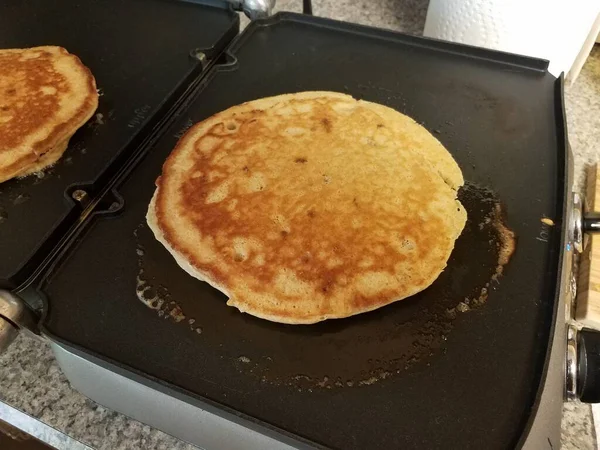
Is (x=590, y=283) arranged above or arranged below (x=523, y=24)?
below

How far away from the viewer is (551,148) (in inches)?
34.4

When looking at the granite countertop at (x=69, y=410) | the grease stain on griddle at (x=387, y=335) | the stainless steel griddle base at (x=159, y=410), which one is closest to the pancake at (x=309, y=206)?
the grease stain on griddle at (x=387, y=335)

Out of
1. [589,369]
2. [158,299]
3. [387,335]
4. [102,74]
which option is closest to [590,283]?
[589,369]

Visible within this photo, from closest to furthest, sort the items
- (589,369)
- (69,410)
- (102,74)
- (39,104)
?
(589,369) → (69,410) → (39,104) → (102,74)

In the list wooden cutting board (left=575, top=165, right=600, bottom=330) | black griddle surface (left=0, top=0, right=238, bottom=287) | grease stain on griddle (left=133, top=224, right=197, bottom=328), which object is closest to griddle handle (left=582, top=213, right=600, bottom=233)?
wooden cutting board (left=575, top=165, right=600, bottom=330)

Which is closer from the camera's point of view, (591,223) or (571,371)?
(571,371)

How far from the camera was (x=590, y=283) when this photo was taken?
0.93 metres

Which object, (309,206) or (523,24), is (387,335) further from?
(523,24)

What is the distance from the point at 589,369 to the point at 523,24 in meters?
0.71

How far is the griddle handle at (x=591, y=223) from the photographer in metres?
0.79

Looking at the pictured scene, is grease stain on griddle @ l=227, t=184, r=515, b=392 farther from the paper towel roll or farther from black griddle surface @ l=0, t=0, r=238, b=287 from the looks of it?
the paper towel roll

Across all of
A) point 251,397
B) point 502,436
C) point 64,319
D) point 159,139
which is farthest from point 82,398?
point 502,436

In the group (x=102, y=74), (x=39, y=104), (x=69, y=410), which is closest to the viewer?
(x=69, y=410)

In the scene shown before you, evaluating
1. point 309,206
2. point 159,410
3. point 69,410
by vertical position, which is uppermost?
point 309,206
